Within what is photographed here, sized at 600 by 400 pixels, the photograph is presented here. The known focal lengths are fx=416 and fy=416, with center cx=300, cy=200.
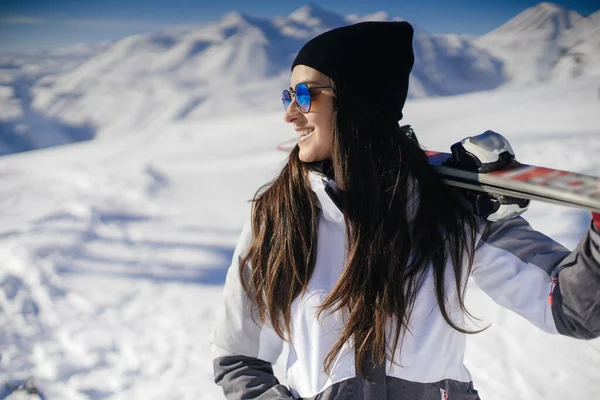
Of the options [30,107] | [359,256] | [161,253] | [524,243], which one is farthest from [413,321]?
[30,107]

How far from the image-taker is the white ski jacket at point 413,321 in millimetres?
777

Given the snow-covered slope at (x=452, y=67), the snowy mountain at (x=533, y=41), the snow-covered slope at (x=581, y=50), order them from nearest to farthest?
the snow-covered slope at (x=581, y=50) < the snowy mountain at (x=533, y=41) < the snow-covered slope at (x=452, y=67)

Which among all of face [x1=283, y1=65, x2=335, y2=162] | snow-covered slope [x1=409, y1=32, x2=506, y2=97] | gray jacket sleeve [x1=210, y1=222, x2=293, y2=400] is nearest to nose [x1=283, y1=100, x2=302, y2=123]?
face [x1=283, y1=65, x2=335, y2=162]

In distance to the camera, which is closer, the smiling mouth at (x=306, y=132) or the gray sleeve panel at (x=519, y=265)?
the gray sleeve panel at (x=519, y=265)

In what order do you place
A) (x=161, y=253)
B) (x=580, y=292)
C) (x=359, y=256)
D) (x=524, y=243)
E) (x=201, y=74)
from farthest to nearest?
(x=201, y=74) → (x=161, y=253) → (x=359, y=256) → (x=524, y=243) → (x=580, y=292)

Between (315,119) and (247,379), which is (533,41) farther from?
(247,379)

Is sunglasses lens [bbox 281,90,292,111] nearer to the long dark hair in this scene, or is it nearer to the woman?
the woman

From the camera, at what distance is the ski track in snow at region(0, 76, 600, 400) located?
212cm

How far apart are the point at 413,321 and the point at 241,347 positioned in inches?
16.8

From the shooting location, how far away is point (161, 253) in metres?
3.39

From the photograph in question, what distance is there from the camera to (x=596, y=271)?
2.28ft

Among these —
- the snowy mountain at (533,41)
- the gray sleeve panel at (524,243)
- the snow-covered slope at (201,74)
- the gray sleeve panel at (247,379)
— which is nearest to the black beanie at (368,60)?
the gray sleeve panel at (524,243)

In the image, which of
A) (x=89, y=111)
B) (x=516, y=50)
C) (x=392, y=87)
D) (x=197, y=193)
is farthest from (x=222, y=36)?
(x=392, y=87)

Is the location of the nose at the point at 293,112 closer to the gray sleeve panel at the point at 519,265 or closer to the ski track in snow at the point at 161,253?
the gray sleeve panel at the point at 519,265
